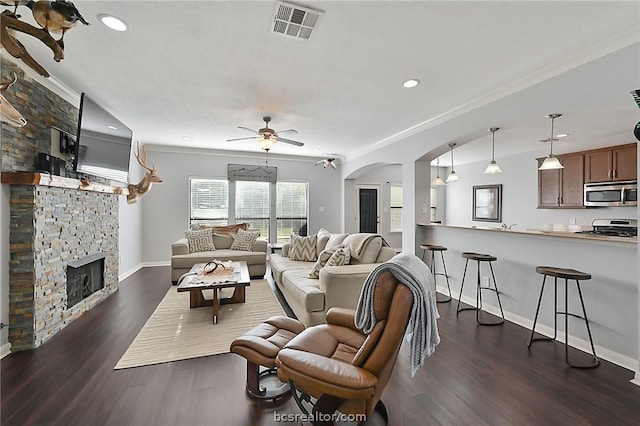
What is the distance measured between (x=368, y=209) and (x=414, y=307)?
7.08 meters

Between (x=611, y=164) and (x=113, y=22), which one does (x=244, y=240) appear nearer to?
(x=113, y=22)

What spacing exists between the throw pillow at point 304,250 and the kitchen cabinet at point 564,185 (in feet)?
16.2

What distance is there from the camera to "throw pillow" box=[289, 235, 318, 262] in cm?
466

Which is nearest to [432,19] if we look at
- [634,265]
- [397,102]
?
[397,102]

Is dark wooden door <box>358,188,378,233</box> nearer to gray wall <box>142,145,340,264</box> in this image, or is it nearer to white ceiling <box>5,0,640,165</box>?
gray wall <box>142,145,340,264</box>

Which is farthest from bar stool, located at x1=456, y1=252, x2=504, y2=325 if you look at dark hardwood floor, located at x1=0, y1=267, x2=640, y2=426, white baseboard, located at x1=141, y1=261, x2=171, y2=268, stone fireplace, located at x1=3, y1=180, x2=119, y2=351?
white baseboard, located at x1=141, y1=261, x2=171, y2=268

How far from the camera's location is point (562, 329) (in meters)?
2.99

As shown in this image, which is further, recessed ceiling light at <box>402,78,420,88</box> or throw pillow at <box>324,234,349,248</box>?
throw pillow at <box>324,234,349,248</box>

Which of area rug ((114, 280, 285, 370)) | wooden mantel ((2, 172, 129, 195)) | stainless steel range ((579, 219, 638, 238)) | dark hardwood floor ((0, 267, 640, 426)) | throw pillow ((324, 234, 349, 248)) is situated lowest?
dark hardwood floor ((0, 267, 640, 426))

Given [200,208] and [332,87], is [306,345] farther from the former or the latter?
[200,208]

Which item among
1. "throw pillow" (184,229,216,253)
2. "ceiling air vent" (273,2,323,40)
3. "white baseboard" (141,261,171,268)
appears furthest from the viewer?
"white baseboard" (141,261,171,268)

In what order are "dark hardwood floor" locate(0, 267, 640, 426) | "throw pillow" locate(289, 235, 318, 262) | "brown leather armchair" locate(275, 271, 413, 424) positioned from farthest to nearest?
1. "throw pillow" locate(289, 235, 318, 262)
2. "dark hardwood floor" locate(0, 267, 640, 426)
3. "brown leather armchair" locate(275, 271, 413, 424)

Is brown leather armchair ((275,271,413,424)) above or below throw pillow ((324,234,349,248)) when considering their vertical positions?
below

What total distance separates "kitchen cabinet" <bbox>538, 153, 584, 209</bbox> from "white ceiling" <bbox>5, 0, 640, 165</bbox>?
117cm
